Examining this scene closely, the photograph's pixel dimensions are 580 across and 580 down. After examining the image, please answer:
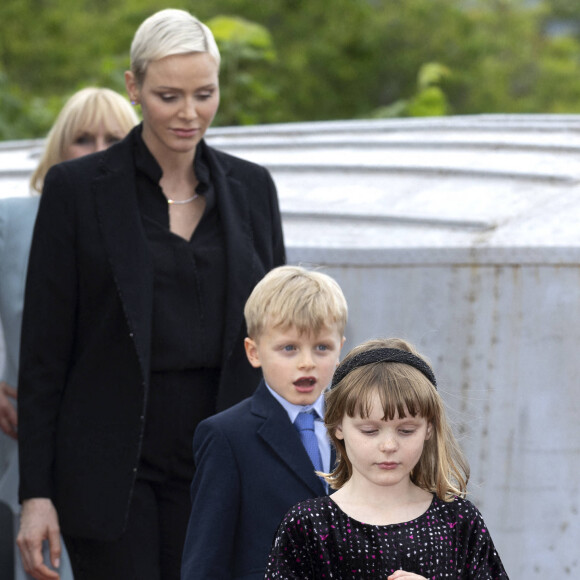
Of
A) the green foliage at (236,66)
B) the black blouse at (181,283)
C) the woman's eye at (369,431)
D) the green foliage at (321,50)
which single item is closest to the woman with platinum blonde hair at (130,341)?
the black blouse at (181,283)

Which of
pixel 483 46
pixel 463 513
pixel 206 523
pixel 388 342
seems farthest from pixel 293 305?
pixel 483 46

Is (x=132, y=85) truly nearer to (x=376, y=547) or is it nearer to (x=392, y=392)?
(x=392, y=392)

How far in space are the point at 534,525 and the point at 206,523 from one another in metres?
1.98

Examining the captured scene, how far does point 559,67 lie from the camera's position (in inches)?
1226

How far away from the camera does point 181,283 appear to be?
2.93 meters

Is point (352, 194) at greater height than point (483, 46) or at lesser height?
lesser

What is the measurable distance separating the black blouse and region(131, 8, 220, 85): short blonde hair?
233 millimetres

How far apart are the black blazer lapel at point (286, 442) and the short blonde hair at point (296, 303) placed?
0.16 metres

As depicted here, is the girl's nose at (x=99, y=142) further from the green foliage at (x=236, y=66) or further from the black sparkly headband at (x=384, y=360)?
the green foliage at (x=236, y=66)

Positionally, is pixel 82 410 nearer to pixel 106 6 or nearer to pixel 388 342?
pixel 388 342

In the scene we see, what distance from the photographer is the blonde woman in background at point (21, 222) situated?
3.45m

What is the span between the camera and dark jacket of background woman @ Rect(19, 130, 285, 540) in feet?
9.45

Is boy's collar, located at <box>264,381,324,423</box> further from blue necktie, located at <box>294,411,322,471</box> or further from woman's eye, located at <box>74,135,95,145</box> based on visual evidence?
woman's eye, located at <box>74,135,95,145</box>

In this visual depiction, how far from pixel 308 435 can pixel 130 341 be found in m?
0.54
